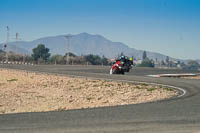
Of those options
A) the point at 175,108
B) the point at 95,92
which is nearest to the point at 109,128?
the point at 175,108

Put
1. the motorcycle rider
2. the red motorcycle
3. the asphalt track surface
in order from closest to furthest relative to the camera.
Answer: the asphalt track surface
the motorcycle rider
the red motorcycle

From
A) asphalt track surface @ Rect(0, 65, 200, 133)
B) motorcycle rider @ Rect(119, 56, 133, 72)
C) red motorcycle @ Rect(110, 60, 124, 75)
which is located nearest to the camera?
asphalt track surface @ Rect(0, 65, 200, 133)

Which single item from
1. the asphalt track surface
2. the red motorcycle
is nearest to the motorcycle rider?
the red motorcycle

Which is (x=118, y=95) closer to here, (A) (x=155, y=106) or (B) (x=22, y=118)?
(A) (x=155, y=106)

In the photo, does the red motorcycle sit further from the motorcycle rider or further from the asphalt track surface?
the asphalt track surface

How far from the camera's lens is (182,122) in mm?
7742

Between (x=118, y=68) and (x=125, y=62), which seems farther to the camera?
(x=118, y=68)

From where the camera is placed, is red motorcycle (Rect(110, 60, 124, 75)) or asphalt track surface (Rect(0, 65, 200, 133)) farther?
red motorcycle (Rect(110, 60, 124, 75))

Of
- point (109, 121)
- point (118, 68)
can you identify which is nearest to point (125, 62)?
point (118, 68)


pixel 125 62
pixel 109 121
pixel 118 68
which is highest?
pixel 125 62

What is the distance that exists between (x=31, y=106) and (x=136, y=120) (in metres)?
7.35

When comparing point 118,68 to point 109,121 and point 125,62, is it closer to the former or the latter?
point 125,62

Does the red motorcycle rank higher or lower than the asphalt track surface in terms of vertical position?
higher

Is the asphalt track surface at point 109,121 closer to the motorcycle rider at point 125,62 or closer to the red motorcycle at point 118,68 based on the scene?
the motorcycle rider at point 125,62
